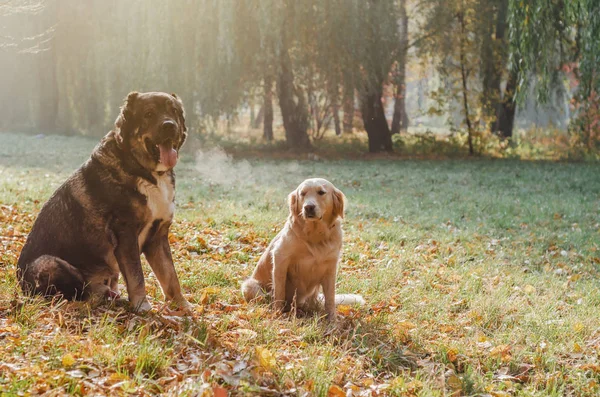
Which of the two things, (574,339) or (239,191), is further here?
(239,191)

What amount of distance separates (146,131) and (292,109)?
617 inches

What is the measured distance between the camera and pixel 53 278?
12.8 feet

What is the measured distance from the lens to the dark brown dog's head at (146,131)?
3.99m

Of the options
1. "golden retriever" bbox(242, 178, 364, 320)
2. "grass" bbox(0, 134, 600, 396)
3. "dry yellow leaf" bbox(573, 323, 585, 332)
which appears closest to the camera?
"grass" bbox(0, 134, 600, 396)

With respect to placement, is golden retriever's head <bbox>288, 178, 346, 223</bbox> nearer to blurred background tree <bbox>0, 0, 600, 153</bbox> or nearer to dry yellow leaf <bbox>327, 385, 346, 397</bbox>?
dry yellow leaf <bbox>327, 385, 346, 397</bbox>

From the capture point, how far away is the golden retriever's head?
431 centimetres

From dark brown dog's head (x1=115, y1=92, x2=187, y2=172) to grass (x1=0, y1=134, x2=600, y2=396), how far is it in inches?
42.8

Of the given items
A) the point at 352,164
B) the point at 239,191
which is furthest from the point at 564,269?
the point at 352,164

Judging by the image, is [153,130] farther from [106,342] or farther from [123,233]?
[106,342]

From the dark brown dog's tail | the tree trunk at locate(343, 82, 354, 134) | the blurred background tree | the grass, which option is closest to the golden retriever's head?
the grass

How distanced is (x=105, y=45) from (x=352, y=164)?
13160mm

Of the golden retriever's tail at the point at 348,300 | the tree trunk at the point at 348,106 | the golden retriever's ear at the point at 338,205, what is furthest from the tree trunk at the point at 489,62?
the golden retriever's ear at the point at 338,205

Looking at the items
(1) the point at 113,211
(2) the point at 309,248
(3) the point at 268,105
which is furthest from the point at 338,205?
(3) the point at 268,105

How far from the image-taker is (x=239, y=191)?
1146 cm
